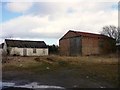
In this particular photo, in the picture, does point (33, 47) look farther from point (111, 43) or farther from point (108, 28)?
point (108, 28)

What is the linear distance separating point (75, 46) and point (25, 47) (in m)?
15.2

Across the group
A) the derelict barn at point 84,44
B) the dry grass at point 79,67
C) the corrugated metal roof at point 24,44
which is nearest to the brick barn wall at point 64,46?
the derelict barn at point 84,44

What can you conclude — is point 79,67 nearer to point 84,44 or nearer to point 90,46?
point 84,44

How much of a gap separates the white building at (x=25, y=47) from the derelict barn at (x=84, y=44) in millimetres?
7208

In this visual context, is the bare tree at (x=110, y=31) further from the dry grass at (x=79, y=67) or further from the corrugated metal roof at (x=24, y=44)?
the dry grass at (x=79, y=67)

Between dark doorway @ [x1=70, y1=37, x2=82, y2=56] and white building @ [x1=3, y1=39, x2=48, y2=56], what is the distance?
11427 mm

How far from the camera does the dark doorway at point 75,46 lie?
55734 mm

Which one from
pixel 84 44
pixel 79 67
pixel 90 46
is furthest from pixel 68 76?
pixel 90 46

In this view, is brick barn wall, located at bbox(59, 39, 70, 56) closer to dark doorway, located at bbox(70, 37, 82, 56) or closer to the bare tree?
dark doorway, located at bbox(70, 37, 82, 56)

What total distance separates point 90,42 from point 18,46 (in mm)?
19082

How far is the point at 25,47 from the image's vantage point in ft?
216

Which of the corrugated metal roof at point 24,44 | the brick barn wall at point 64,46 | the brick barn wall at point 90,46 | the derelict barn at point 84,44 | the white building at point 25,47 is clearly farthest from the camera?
the corrugated metal roof at point 24,44

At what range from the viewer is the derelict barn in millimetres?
55406

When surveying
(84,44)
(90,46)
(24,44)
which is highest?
(24,44)
